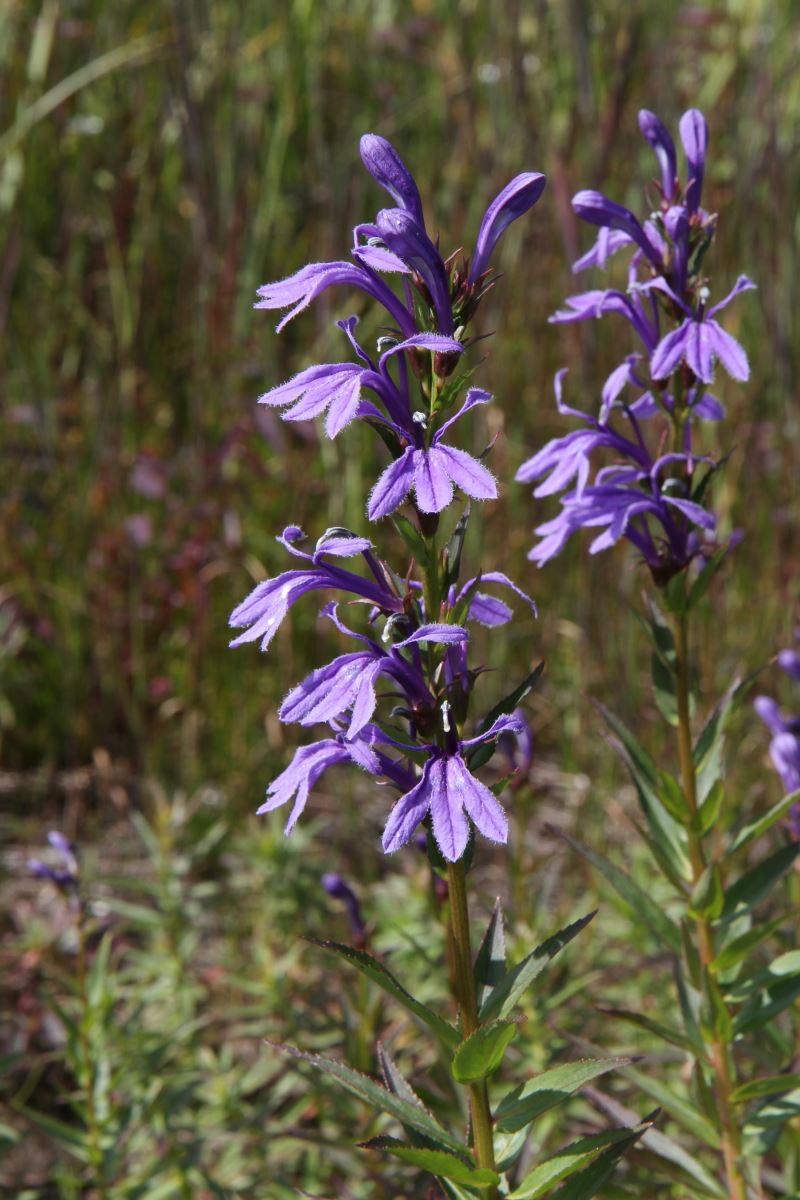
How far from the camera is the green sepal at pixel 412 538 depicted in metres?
1.15

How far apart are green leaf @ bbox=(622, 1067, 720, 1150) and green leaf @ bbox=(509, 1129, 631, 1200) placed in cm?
36

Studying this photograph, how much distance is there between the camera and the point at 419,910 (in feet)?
8.18

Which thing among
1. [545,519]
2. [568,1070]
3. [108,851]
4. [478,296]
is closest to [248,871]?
[108,851]

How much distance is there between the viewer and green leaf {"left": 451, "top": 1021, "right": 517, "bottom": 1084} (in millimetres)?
1146

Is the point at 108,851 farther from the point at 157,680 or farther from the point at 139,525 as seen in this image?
the point at 139,525

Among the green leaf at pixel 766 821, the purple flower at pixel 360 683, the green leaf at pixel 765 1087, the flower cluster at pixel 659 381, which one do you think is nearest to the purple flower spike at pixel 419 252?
the purple flower at pixel 360 683

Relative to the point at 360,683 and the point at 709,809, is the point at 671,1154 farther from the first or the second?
the point at 360,683

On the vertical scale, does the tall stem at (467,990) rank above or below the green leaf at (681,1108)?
above

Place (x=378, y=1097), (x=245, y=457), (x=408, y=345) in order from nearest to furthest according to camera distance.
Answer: (x=408, y=345) < (x=378, y=1097) < (x=245, y=457)

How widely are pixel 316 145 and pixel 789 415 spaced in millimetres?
1572

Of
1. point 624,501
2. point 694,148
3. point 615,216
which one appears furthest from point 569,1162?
point 694,148

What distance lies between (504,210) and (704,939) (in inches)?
40.7

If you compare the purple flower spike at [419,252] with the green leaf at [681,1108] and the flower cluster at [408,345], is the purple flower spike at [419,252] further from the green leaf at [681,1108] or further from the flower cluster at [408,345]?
the green leaf at [681,1108]

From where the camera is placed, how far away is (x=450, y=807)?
113cm
